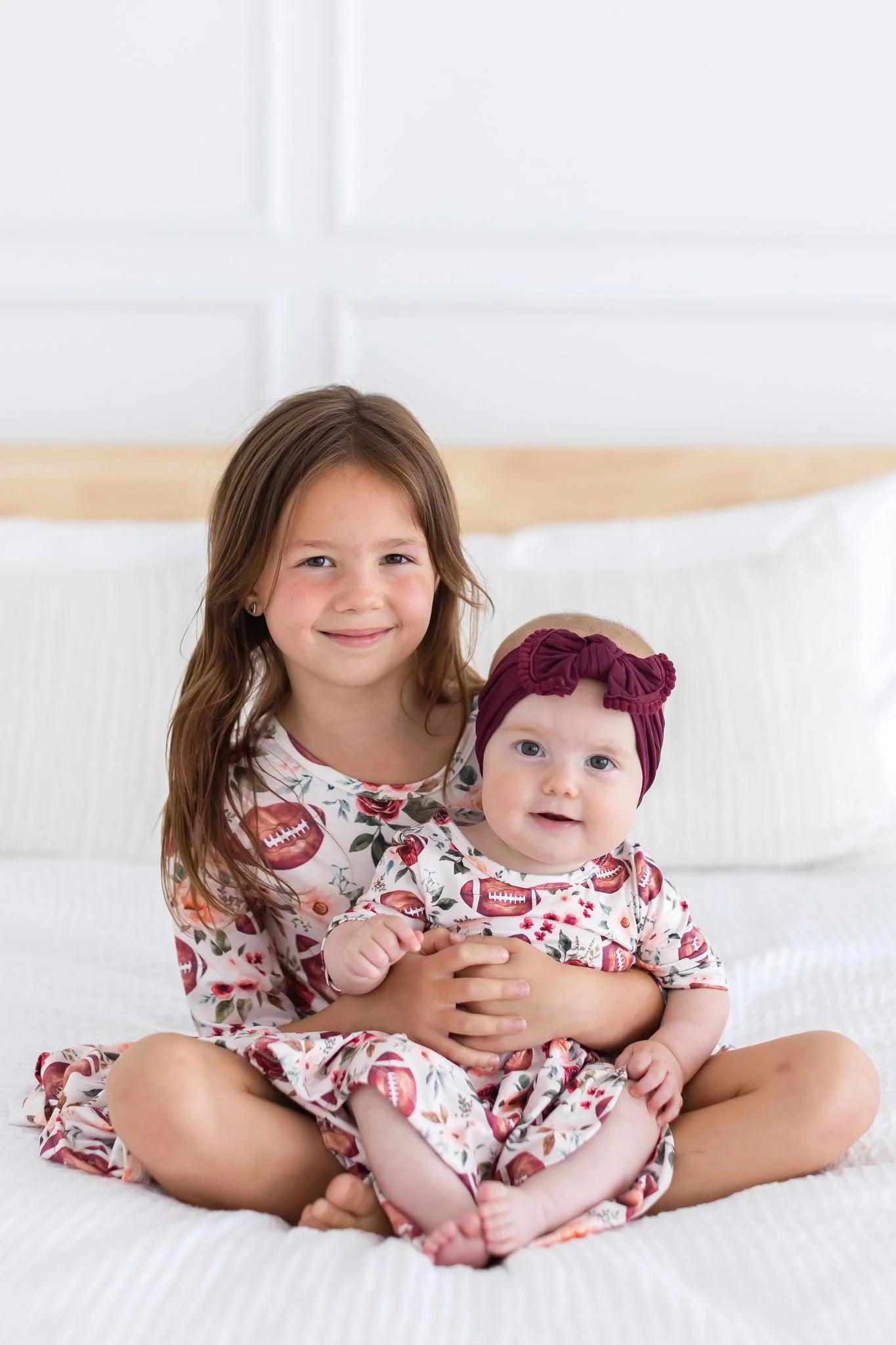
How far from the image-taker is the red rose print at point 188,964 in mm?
1173

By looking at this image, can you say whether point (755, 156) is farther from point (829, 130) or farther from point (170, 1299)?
point (170, 1299)

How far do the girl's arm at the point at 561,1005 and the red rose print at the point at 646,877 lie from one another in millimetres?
71

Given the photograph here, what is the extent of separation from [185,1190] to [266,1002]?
0.27 meters

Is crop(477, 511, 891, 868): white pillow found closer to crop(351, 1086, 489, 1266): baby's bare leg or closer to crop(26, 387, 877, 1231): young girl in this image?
crop(26, 387, 877, 1231): young girl

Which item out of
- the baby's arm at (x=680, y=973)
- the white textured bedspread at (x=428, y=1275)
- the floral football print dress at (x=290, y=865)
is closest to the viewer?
the white textured bedspread at (x=428, y=1275)

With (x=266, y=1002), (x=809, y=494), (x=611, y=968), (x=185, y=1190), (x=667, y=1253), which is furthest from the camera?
(x=809, y=494)

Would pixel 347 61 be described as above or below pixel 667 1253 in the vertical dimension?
above

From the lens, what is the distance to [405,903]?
1037 millimetres

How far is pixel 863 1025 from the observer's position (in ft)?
3.93

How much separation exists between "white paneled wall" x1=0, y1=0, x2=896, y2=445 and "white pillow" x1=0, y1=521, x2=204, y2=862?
1.46 ft

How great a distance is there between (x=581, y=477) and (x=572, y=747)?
106 centimetres

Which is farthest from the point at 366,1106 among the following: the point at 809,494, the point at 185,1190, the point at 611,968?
Result: the point at 809,494

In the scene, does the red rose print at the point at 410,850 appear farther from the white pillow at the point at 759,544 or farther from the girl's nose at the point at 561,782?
the white pillow at the point at 759,544

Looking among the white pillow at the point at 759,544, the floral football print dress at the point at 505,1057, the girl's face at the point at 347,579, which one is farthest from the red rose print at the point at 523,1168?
the white pillow at the point at 759,544
